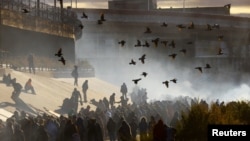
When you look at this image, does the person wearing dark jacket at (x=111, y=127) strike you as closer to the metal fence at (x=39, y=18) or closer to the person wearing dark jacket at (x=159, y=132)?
the person wearing dark jacket at (x=159, y=132)

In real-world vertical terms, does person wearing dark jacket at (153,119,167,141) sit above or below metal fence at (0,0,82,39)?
below

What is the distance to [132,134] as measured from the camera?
82.5ft

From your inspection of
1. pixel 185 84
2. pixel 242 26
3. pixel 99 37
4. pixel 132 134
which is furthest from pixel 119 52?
pixel 132 134

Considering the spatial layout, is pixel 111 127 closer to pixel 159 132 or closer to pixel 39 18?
pixel 159 132

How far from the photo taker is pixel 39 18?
62625mm

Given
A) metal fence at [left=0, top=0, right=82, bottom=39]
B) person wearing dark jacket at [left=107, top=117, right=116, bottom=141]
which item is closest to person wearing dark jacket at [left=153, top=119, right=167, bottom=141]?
person wearing dark jacket at [left=107, top=117, right=116, bottom=141]

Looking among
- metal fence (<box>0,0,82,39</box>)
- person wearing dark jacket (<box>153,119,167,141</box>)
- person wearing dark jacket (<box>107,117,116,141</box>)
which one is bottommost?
person wearing dark jacket (<box>107,117,116,141</box>)

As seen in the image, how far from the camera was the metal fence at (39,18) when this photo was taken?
A: 54.9 meters

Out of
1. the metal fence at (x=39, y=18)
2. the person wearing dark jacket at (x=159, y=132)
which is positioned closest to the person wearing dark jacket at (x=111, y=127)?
the person wearing dark jacket at (x=159, y=132)

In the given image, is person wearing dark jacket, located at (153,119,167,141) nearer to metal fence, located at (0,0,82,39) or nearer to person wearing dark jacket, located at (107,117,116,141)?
person wearing dark jacket, located at (107,117,116,141)

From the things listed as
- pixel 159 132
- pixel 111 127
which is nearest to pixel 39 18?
pixel 111 127

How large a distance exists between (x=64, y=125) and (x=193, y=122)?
3.76m

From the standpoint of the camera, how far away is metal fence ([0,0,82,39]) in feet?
180

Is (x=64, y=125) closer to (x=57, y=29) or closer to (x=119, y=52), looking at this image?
(x=57, y=29)
